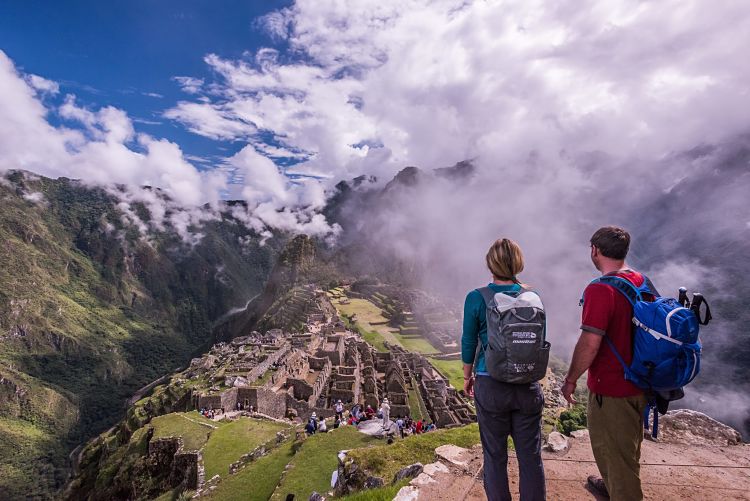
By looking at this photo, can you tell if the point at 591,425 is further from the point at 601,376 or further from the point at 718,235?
the point at 718,235

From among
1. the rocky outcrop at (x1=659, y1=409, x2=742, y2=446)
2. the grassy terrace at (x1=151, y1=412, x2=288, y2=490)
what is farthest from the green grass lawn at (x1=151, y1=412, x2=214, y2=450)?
the rocky outcrop at (x1=659, y1=409, x2=742, y2=446)

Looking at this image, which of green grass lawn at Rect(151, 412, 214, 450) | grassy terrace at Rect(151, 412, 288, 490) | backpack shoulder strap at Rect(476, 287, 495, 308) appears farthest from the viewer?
green grass lawn at Rect(151, 412, 214, 450)

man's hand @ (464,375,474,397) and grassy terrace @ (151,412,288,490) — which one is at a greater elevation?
man's hand @ (464,375,474,397)

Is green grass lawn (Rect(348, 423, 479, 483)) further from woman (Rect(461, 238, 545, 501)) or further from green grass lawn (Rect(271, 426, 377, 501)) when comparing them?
woman (Rect(461, 238, 545, 501))

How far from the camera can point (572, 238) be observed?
114375 millimetres

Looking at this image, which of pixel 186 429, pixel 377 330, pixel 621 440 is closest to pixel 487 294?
pixel 621 440

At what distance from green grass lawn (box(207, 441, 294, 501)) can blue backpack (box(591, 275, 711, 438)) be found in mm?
12710

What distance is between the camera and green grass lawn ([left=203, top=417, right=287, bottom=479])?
15312mm

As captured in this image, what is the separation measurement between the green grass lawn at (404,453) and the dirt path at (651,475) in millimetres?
2245

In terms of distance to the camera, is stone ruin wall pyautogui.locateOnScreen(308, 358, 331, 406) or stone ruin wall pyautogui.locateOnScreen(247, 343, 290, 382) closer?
stone ruin wall pyautogui.locateOnScreen(308, 358, 331, 406)

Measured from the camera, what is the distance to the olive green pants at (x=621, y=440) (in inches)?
143

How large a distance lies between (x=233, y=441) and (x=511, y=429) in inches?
669

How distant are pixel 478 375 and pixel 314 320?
209ft

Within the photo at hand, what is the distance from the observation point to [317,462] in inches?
512
